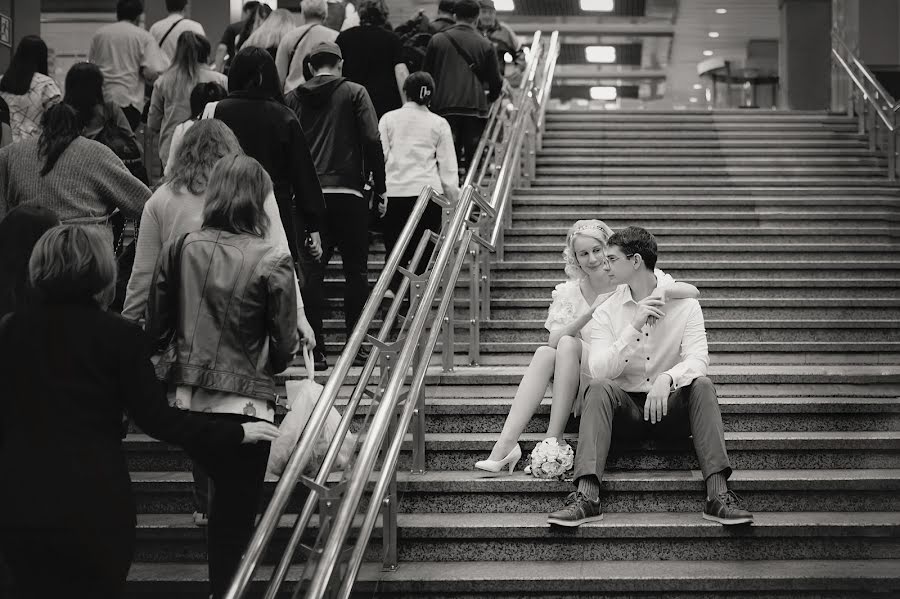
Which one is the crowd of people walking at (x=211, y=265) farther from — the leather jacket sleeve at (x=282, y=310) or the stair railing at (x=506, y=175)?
the stair railing at (x=506, y=175)

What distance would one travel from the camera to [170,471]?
5039 millimetres

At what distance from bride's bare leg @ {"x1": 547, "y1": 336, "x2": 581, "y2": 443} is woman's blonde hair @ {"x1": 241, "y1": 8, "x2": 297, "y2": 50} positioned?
407cm

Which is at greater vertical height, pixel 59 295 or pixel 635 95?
pixel 635 95

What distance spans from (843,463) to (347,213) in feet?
9.15

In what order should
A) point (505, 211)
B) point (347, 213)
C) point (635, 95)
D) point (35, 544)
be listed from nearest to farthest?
1. point (35, 544)
2. point (347, 213)
3. point (505, 211)
4. point (635, 95)

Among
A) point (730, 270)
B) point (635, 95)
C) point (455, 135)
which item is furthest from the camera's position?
point (635, 95)

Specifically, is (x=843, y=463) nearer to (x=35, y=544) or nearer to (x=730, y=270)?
(x=730, y=270)

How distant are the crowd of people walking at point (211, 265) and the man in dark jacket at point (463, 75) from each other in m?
0.02

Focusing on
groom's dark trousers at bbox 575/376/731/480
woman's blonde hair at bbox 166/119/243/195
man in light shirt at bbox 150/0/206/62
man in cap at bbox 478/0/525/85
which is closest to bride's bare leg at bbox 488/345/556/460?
groom's dark trousers at bbox 575/376/731/480

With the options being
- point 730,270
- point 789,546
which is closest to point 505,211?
point 730,270

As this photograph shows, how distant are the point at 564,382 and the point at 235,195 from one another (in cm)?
192

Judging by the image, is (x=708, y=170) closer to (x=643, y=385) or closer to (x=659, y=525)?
(x=643, y=385)

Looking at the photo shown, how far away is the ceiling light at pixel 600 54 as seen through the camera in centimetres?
2281

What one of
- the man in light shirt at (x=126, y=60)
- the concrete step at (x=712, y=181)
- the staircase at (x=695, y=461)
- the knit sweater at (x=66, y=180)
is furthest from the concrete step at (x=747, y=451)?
the concrete step at (x=712, y=181)
